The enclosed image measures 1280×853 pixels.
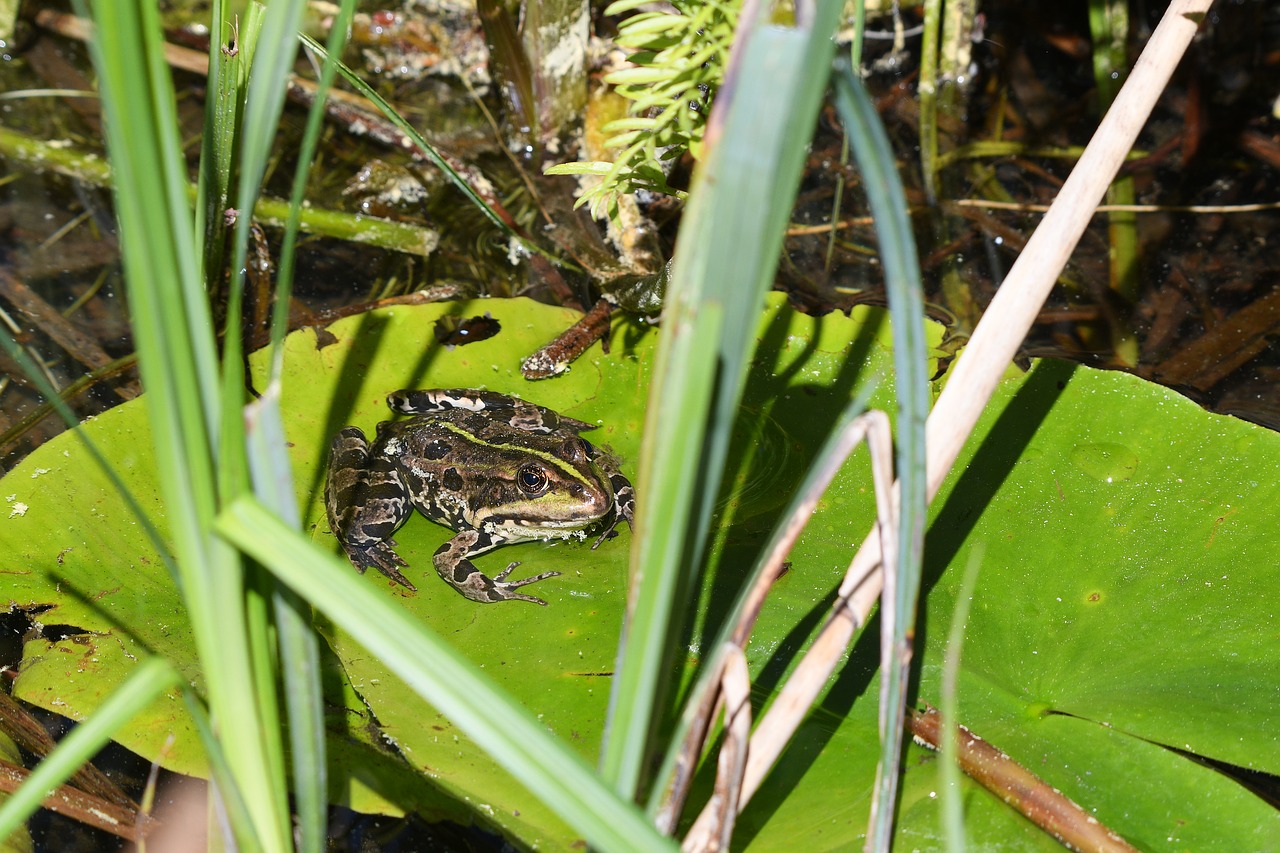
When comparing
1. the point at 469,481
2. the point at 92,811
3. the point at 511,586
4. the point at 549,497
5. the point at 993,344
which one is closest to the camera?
the point at 993,344

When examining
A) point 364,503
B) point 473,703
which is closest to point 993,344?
point 473,703

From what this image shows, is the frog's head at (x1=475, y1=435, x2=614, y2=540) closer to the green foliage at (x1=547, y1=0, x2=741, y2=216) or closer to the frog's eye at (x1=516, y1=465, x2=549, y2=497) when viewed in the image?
the frog's eye at (x1=516, y1=465, x2=549, y2=497)

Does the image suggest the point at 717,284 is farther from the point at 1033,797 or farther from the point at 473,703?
the point at 1033,797

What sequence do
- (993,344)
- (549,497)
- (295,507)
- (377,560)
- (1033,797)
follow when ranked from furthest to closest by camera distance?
(549,497), (377,560), (1033,797), (993,344), (295,507)

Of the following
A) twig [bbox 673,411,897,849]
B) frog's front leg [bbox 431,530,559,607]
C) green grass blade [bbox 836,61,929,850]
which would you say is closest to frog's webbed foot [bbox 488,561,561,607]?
frog's front leg [bbox 431,530,559,607]

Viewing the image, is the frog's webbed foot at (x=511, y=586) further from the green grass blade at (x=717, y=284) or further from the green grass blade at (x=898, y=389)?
the green grass blade at (x=717, y=284)

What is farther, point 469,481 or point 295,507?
point 469,481

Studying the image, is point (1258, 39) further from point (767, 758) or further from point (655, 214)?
point (767, 758)
